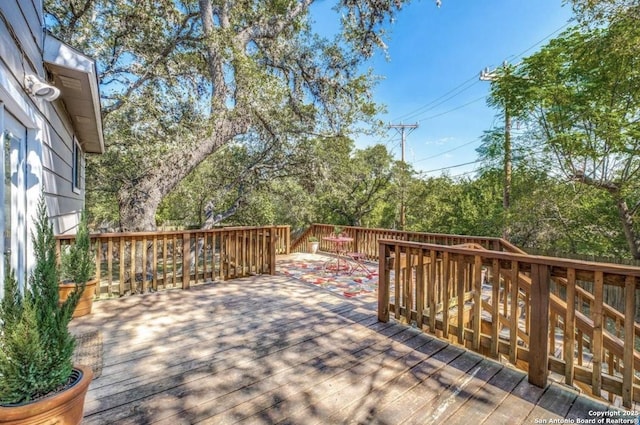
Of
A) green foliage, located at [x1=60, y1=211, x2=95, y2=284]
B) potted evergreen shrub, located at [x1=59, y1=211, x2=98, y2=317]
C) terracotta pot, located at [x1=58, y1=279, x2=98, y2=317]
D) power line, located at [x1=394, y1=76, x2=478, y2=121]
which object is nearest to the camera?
potted evergreen shrub, located at [x1=59, y1=211, x2=98, y2=317]

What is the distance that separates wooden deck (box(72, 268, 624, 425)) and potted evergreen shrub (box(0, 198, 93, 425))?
430 mm

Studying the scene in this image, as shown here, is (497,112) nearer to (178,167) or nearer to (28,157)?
(178,167)

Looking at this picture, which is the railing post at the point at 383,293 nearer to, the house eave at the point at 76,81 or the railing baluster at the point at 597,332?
the railing baluster at the point at 597,332

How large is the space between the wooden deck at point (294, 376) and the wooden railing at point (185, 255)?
84 cm

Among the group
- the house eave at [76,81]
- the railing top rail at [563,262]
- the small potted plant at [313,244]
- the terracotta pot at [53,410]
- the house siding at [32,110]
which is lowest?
the small potted plant at [313,244]

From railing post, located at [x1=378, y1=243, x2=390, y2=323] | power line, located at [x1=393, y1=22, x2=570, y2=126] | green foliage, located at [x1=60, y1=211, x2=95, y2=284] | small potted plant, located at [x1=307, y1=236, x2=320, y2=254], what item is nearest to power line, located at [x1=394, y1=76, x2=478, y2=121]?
power line, located at [x1=393, y1=22, x2=570, y2=126]

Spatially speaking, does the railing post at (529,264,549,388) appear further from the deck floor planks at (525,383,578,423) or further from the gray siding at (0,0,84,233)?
the gray siding at (0,0,84,233)

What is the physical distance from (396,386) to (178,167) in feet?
20.4

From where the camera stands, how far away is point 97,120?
16.3 feet

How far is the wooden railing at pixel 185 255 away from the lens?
419cm

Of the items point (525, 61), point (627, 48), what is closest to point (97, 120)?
point (627, 48)

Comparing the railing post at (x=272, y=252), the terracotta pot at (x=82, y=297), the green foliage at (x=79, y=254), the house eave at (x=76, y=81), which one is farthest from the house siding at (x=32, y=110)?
the railing post at (x=272, y=252)

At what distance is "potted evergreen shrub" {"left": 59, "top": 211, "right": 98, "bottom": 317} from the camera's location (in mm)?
2385

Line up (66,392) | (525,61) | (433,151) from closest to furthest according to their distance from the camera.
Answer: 1. (66,392)
2. (525,61)
3. (433,151)
